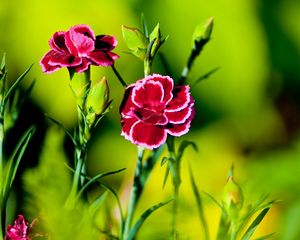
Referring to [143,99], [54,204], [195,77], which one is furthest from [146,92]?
[195,77]

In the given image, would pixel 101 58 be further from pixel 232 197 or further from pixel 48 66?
pixel 232 197

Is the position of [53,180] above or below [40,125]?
above

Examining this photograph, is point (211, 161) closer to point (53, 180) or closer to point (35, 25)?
point (35, 25)

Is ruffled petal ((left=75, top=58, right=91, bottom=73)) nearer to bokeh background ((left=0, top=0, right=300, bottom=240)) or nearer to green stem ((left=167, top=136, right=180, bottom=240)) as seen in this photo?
green stem ((left=167, top=136, right=180, bottom=240))

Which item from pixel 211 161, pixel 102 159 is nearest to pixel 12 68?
pixel 102 159

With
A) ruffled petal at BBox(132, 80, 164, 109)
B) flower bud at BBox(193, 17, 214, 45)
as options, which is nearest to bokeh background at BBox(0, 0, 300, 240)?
Result: flower bud at BBox(193, 17, 214, 45)

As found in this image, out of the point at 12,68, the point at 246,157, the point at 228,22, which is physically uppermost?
the point at 12,68

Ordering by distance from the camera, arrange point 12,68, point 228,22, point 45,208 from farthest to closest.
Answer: point 228,22 < point 12,68 < point 45,208
